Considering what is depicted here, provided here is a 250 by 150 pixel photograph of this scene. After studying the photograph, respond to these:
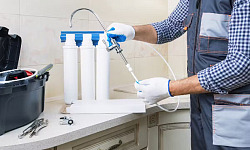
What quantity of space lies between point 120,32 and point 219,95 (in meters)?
0.52

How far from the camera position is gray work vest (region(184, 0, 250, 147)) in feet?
3.38

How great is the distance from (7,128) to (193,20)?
0.80m

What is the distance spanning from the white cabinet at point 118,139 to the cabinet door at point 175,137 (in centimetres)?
17

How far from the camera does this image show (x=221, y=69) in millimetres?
961

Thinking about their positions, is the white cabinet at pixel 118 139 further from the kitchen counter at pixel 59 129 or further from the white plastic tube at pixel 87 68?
the white plastic tube at pixel 87 68

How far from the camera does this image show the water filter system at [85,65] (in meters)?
1.38

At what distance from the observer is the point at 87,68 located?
1.40 meters

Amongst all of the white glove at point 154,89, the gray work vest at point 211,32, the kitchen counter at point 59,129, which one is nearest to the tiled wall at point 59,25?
the kitchen counter at point 59,129

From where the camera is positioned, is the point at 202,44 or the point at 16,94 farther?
the point at 202,44

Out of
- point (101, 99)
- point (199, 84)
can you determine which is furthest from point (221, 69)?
point (101, 99)

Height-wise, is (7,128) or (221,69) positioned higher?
(221,69)

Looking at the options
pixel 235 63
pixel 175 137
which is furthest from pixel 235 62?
pixel 175 137

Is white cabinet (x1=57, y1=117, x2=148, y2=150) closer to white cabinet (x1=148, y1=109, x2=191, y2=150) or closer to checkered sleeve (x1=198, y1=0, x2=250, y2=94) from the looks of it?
white cabinet (x1=148, y1=109, x2=191, y2=150)

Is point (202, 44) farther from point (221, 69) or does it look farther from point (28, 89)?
point (28, 89)
